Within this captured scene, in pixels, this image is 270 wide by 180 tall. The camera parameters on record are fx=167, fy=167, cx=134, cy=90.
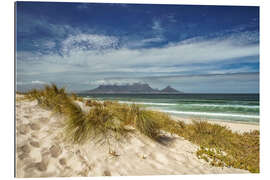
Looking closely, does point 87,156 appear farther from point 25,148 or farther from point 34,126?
point 34,126

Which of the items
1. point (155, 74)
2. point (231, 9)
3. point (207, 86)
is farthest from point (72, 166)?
point (231, 9)

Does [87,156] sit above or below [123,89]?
below

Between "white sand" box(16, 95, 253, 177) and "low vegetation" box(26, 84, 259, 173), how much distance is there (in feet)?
0.39

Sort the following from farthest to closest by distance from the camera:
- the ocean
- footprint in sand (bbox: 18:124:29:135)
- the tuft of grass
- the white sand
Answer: the ocean, the tuft of grass, footprint in sand (bbox: 18:124:29:135), the white sand

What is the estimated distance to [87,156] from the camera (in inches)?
79.5

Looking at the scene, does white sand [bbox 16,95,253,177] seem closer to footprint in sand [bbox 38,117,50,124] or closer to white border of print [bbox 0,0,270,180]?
footprint in sand [bbox 38,117,50,124]

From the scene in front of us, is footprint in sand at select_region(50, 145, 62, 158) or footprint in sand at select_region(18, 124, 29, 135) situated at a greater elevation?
footprint in sand at select_region(18, 124, 29, 135)

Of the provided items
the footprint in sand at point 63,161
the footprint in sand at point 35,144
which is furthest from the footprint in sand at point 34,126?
the footprint in sand at point 63,161

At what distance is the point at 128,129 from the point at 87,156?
2.28 feet

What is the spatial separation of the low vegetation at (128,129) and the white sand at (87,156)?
12 centimetres

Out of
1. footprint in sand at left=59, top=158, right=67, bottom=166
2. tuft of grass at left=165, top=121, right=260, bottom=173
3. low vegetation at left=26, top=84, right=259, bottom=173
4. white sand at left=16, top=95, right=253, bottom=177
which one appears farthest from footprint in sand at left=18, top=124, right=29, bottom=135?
tuft of grass at left=165, top=121, right=260, bottom=173

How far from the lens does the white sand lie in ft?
6.29
